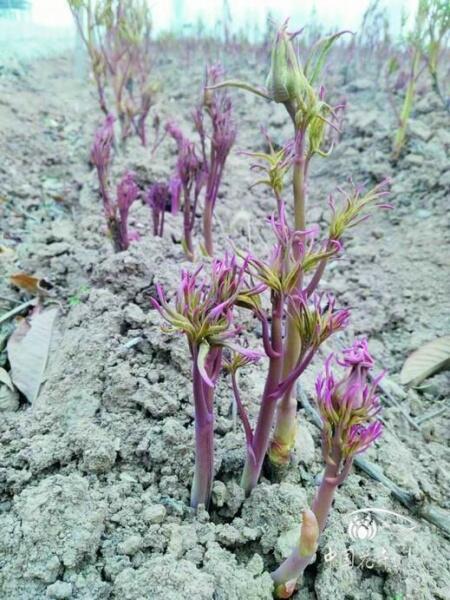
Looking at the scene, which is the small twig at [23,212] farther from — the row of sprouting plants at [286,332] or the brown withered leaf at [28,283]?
the row of sprouting plants at [286,332]

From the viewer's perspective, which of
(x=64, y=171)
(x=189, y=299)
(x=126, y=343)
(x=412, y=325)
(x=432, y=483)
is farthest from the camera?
(x=64, y=171)

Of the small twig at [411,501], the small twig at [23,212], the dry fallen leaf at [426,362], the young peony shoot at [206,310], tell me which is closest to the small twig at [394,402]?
the dry fallen leaf at [426,362]

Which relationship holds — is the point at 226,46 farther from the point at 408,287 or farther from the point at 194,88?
the point at 408,287

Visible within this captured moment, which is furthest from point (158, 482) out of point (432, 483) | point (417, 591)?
point (432, 483)

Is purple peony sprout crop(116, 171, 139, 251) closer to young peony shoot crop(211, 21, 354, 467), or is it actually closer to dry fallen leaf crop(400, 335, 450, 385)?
young peony shoot crop(211, 21, 354, 467)

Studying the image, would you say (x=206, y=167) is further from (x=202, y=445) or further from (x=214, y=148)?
(x=202, y=445)

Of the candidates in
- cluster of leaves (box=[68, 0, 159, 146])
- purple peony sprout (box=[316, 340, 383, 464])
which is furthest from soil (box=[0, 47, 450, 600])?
cluster of leaves (box=[68, 0, 159, 146])

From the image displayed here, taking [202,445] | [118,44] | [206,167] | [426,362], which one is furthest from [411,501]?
[118,44]
